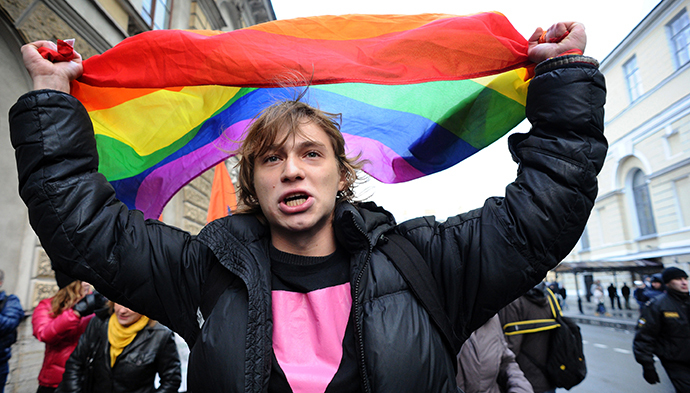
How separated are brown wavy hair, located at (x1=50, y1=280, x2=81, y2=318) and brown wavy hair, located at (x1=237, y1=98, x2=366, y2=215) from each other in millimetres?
3120

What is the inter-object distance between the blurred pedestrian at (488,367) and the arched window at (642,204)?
22759 mm

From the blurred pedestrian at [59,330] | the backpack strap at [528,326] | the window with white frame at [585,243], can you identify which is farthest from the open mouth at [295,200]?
the window with white frame at [585,243]

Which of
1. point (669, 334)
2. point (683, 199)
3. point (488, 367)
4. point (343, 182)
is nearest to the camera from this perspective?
point (343, 182)

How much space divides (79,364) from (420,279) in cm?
294

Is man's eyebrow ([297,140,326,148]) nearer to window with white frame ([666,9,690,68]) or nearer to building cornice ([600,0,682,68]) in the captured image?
window with white frame ([666,9,690,68])

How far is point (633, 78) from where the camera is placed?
21.9 m

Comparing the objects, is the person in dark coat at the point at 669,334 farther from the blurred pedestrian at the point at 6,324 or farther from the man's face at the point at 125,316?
the blurred pedestrian at the point at 6,324

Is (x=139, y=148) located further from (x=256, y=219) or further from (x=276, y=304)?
(x=276, y=304)

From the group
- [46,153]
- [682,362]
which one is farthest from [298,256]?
[682,362]

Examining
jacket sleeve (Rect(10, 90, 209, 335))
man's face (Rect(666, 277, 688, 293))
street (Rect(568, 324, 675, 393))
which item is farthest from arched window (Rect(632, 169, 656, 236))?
jacket sleeve (Rect(10, 90, 209, 335))

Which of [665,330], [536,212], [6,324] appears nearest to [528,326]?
[665,330]

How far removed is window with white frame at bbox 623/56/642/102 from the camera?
21.2 m

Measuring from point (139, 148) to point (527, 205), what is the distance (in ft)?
6.61

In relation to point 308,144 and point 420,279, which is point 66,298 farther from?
point 420,279
